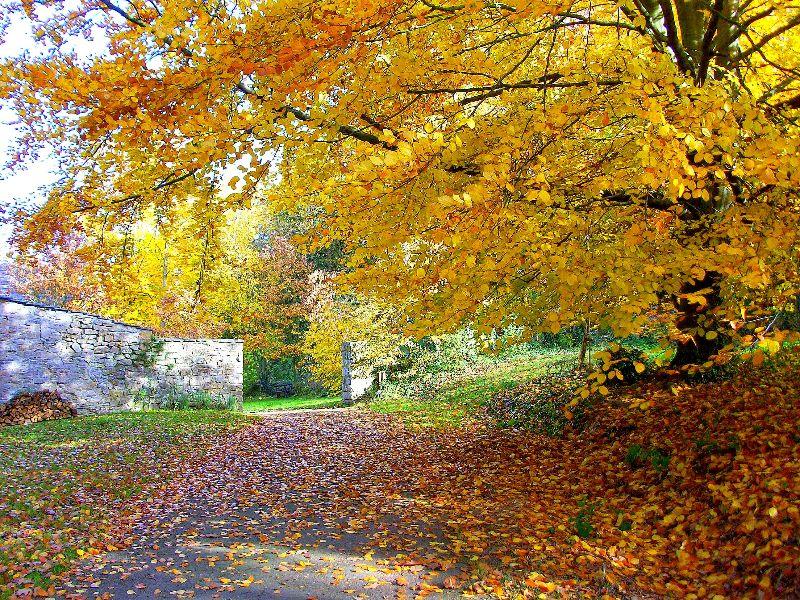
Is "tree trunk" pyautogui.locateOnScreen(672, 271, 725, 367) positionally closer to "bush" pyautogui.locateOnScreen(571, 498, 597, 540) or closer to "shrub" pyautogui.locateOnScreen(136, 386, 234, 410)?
"bush" pyautogui.locateOnScreen(571, 498, 597, 540)

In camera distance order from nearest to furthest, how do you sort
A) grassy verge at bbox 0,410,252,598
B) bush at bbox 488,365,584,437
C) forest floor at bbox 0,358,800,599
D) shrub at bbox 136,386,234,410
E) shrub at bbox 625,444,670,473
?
forest floor at bbox 0,358,800,599 < grassy verge at bbox 0,410,252,598 < shrub at bbox 625,444,670,473 < bush at bbox 488,365,584,437 < shrub at bbox 136,386,234,410

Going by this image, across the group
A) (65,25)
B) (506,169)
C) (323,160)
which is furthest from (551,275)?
(65,25)

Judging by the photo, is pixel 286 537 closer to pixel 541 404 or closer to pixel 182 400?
pixel 541 404

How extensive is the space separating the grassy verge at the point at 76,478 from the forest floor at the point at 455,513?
3cm

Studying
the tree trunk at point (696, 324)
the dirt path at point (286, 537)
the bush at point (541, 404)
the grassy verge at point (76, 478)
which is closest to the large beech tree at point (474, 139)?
the tree trunk at point (696, 324)

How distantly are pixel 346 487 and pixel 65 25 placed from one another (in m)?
6.21

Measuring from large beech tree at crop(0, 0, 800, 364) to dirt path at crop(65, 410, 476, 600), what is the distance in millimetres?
2134

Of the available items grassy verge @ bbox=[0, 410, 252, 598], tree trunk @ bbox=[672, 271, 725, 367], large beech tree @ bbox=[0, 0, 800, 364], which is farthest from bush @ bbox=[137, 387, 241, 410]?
tree trunk @ bbox=[672, 271, 725, 367]

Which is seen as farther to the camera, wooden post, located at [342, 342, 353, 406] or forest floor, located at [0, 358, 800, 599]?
wooden post, located at [342, 342, 353, 406]

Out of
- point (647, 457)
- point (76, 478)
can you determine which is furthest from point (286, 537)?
point (647, 457)

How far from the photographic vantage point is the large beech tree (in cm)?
389

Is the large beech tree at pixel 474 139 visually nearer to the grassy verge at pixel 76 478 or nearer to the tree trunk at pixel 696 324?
the tree trunk at pixel 696 324

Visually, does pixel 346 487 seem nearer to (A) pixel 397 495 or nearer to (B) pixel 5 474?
(A) pixel 397 495

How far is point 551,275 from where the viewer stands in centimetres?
533
